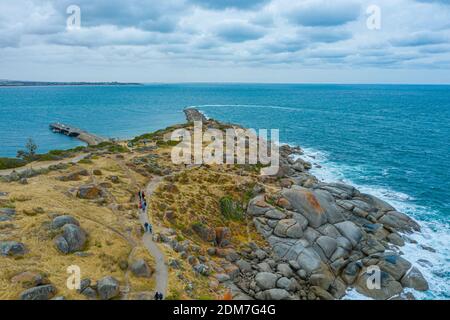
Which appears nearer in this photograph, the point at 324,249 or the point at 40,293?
the point at 40,293

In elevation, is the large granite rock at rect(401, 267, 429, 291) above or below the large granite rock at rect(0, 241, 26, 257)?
below

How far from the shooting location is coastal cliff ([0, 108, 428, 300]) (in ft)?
82.9

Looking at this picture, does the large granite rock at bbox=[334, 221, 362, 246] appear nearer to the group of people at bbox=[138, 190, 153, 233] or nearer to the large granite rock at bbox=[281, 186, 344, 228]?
the large granite rock at bbox=[281, 186, 344, 228]

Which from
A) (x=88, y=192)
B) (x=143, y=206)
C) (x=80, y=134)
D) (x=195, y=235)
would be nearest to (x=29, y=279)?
(x=143, y=206)

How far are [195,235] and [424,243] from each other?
30.5 metres

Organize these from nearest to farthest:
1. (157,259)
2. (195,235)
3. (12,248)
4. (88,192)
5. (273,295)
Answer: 1. (12,248)
2. (157,259)
3. (273,295)
4. (195,235)
5. (88,192)

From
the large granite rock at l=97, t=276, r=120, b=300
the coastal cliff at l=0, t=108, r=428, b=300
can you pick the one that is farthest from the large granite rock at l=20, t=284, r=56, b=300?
the large granite rock at l=97, t=276, r=120, b=300

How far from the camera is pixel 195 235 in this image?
36.6 m

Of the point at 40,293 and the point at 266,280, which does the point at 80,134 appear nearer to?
the point at 40,293

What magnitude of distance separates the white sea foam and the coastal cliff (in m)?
1.38

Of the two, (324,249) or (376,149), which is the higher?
(376,149)

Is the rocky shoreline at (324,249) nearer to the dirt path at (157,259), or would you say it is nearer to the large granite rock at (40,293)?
the dirt path at (157,259)
